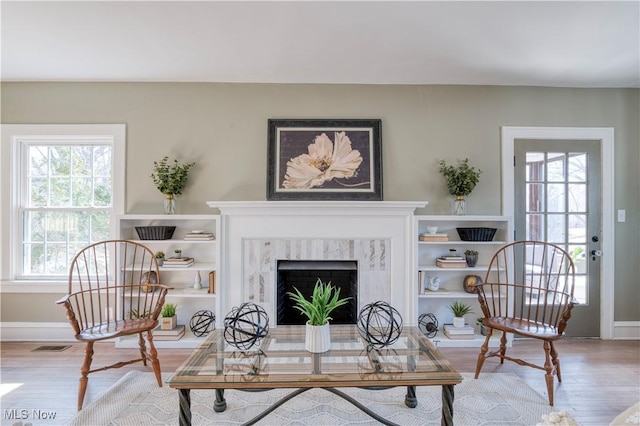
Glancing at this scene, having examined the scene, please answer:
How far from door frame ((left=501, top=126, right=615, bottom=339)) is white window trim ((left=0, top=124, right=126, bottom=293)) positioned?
3.69 metres

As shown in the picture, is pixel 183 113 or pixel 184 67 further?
pixel 183 113

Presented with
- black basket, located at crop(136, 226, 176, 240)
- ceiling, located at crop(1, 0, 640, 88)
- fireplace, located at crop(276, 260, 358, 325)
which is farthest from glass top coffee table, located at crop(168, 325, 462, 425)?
ceiling, located at crop(1, 0, 640, 88)

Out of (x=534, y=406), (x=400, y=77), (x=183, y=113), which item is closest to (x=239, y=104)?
(x=183, y=113)

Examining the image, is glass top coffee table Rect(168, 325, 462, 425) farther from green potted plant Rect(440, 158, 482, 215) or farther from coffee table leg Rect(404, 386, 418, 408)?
green potted plant Rect(440, 158, 482, 215)

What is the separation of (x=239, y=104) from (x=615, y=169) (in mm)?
3747

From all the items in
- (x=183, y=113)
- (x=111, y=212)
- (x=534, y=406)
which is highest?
(x=183, y=113)

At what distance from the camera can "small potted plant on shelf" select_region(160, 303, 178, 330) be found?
2994 mm

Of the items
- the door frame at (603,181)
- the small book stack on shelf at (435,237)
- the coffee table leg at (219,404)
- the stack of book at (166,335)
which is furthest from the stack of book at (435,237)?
the stack of book at (166,335)

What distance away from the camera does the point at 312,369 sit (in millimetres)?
1609

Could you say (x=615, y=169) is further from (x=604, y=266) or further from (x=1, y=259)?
(x=1, y=259)

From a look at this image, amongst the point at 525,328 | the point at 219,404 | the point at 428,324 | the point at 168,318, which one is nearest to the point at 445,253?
the point at 428,324

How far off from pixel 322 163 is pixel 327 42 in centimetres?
104

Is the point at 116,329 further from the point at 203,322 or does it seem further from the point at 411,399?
the point at 411,399

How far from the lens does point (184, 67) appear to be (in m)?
2.86
